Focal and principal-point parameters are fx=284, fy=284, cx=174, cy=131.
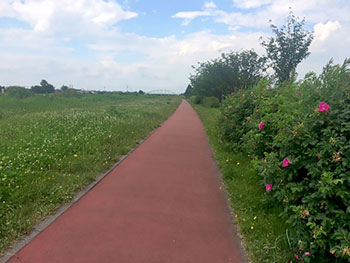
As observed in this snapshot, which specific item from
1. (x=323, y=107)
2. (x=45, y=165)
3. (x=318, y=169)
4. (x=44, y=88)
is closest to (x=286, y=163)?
(x=318, y=169)

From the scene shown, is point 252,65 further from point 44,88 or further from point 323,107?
point 44,88

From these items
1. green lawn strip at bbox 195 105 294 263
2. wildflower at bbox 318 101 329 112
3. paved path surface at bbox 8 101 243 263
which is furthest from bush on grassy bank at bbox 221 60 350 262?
paved path surface at bbox 8 101 243 263

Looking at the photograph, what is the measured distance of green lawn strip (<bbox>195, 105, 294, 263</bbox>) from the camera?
298 cm

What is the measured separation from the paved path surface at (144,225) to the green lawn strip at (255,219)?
0.18 m

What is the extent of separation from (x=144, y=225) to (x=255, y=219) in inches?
56.6

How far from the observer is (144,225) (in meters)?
3.55

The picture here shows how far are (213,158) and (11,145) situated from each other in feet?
15.7

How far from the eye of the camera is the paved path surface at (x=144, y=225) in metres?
2.95

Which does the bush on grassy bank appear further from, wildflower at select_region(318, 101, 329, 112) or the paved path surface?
the paved path surface

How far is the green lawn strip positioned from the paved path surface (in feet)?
0.57

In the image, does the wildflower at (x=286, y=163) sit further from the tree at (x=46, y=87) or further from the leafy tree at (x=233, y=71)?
the tree at (x=46, y=87)

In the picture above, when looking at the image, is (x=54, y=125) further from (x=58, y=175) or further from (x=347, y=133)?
(x=347, y=133)

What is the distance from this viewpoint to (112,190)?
4.73 meters

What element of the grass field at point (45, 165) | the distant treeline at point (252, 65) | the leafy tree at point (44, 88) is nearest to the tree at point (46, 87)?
the leafy tree at point (44, 88)
